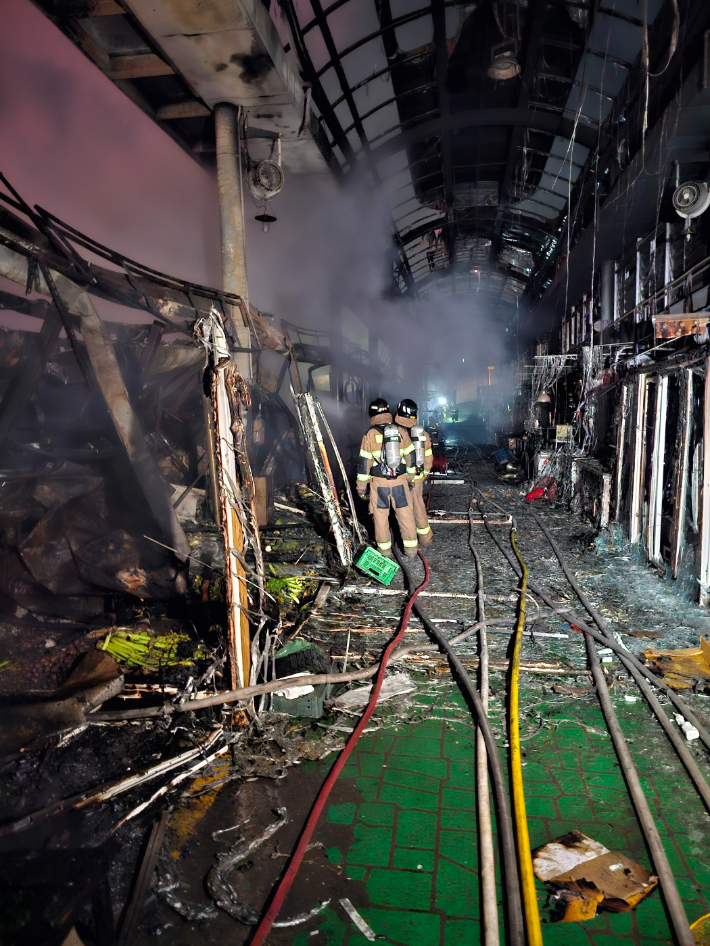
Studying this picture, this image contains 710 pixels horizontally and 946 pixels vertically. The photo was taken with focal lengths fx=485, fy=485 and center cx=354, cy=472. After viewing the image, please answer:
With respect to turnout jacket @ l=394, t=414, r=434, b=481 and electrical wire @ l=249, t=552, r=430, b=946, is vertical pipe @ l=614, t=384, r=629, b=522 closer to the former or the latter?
turnout jacket @ l=394, t=414, r=434, b=481

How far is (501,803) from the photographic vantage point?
2676 millimetres

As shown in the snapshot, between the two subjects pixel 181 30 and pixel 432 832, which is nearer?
pixel 432 832

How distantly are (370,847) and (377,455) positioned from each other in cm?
496

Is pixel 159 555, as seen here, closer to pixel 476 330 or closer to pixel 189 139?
pixel 189 139

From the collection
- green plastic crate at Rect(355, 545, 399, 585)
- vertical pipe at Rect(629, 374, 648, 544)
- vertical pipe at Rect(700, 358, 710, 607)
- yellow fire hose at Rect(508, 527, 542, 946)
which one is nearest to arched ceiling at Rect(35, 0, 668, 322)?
vertical pipe at Rect(629, 374, 648, 544)

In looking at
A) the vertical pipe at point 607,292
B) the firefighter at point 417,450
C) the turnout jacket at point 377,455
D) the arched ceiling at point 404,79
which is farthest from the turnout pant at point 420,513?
the vertical pipe at point 607,292

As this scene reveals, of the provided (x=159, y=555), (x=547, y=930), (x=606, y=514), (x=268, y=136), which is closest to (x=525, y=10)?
(x=268, y=136)

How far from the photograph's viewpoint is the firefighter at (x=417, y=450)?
23.6ft

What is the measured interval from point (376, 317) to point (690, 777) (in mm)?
23888

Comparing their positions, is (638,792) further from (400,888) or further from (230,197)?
(230,197)

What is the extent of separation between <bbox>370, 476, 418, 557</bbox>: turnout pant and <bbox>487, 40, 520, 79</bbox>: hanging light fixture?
11.9m

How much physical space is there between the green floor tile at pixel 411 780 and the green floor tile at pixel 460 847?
33 cm

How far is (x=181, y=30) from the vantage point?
8.38 meters

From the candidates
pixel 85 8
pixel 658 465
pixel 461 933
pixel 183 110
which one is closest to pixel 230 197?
pixel 183 110
